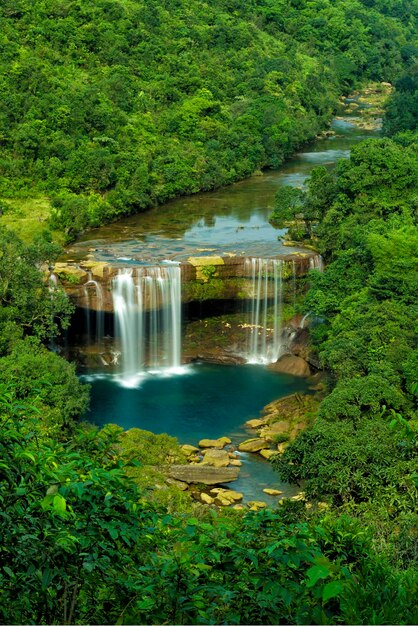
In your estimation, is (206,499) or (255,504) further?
(206,499)

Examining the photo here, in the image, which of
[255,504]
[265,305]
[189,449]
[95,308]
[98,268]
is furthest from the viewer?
[265,305]

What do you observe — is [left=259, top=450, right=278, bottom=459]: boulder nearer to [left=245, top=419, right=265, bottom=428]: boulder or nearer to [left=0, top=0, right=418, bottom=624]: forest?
[left=0, top=0, right=418, bottom=624]: forest

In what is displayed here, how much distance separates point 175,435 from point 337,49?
198 feet

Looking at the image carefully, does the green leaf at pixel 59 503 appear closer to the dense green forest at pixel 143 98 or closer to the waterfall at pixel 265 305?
the waterfall at pixel 265 305

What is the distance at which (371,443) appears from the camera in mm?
19156

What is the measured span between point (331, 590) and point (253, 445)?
59.6 ft

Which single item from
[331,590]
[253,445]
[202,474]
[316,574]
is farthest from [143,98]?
[331,590]

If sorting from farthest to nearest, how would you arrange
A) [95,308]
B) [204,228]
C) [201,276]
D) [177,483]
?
[204,228] → [201,276] → [95,308] → [177,483]

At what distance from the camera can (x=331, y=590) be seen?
5871 mm

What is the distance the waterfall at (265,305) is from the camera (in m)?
31.5

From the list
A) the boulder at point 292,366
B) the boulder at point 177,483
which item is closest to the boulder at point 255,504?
the boulder at point 177,483

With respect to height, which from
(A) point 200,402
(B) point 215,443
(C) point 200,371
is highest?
(C) point 200,371

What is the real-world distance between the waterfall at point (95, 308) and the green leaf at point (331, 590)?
79.9 feet

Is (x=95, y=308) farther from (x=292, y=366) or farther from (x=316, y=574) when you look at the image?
(x=316, y=574)
